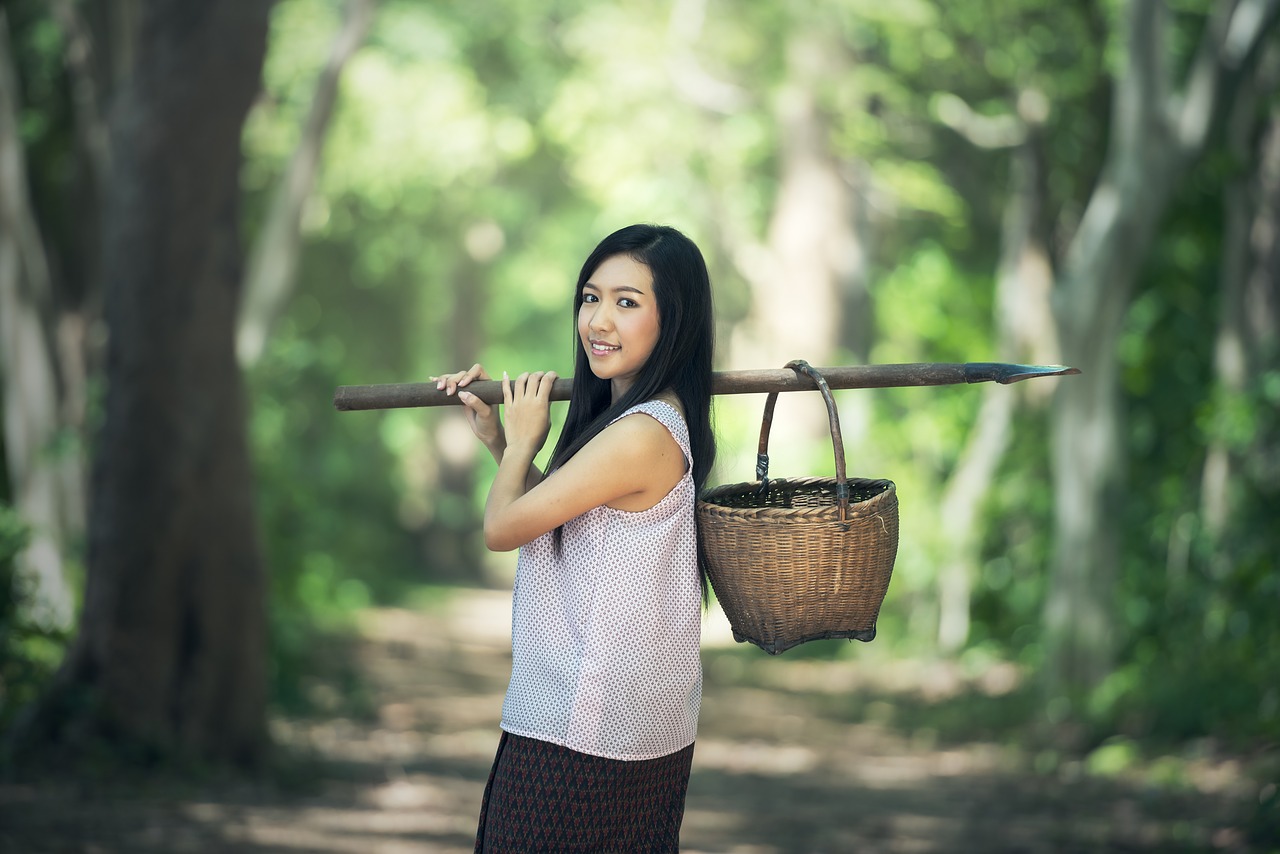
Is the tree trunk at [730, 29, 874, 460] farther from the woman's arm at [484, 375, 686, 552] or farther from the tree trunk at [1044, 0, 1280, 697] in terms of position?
the woman's arm at [484, 375, 686, 552]

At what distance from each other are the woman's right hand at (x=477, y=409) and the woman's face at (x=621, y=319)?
0.26 metres

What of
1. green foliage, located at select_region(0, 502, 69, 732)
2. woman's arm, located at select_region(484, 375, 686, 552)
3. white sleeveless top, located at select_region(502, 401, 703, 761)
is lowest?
green foliage, located at select_region(0, 502, 69, 732)

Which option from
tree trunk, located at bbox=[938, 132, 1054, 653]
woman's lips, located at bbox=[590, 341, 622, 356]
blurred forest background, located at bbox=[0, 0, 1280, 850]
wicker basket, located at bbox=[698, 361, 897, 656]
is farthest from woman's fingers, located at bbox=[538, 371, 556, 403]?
tree trunk, located at bbox=[938, 132, 1054, 653]

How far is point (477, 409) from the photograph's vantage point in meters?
3.24

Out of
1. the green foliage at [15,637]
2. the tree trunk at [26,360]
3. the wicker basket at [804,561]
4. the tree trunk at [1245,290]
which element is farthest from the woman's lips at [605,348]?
the tree trunk at [26,360]

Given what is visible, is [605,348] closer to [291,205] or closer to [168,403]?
[168,403]

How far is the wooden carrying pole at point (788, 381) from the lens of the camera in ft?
9.73

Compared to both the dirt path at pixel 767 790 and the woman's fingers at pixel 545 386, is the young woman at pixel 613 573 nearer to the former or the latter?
the woman's fingers at pixel 545 386

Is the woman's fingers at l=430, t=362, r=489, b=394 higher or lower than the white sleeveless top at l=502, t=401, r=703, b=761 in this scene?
higher

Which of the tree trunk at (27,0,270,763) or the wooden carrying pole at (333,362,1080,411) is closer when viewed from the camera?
the wooden carrying pole at (333,362,1080,411)

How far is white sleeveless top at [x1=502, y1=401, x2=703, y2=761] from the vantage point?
9.60 ft

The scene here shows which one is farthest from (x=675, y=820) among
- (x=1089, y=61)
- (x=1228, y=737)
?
(x=1089, y=61)

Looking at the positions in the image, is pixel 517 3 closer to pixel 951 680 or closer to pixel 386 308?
pixel 386 308

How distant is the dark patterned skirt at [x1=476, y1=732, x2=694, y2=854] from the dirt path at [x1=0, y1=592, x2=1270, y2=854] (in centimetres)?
374
